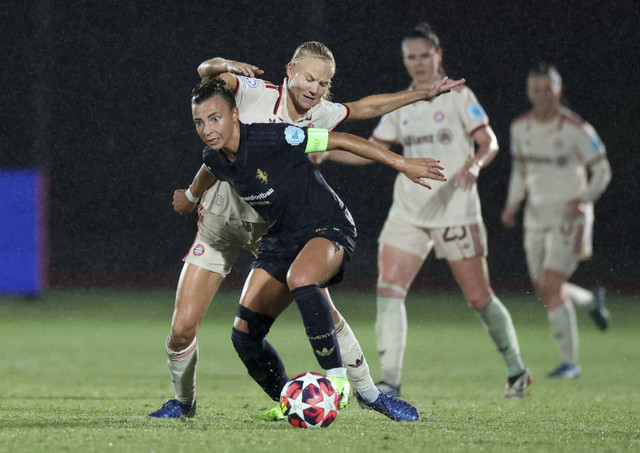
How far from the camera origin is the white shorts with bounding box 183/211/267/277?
483 cm

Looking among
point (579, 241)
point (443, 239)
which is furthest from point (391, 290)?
point (579, 241)

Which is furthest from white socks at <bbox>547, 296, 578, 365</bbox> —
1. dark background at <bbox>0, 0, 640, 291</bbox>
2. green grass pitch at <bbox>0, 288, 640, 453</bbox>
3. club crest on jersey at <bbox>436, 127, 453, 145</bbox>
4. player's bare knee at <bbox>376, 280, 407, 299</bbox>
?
dark background at <bbox>0, 0, 640, 291</bbox>

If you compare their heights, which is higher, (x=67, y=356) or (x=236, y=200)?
(x=236, y=200)

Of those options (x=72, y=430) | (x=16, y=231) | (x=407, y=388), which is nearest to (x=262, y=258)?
(x=72, y=430)

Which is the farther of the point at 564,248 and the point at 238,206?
the point at 564,248

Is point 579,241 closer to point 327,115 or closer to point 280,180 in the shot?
point 327,115

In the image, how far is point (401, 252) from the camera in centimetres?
630

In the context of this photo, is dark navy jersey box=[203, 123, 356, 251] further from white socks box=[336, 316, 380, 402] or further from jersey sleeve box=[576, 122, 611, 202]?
jersey sleeve box=[576, 122, 611, 202]

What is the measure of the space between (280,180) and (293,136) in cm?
20

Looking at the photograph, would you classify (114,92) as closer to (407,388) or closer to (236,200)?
(407,388)

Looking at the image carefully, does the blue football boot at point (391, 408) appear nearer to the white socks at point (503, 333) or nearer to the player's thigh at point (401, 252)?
the player's thigh at point (401, 252)

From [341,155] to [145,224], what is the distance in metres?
8.34

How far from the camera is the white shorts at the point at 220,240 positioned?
483 centimetres

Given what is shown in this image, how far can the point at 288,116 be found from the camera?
4922mm
